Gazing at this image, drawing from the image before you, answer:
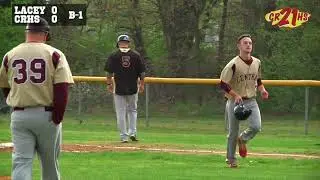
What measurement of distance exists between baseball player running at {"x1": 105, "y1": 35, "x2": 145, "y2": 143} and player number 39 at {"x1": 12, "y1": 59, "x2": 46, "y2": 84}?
8.79 meters

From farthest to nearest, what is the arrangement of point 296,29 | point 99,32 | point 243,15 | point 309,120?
point 99,32
point 243,15
point 296,29
point 309,120

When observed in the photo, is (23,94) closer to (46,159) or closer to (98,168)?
(46,159)

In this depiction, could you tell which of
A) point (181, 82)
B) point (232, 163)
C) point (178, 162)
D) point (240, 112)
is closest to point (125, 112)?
point (178, 162)

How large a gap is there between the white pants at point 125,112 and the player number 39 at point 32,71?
28.9 ft

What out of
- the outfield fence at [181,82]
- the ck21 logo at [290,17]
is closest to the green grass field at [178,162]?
the outfield fence at [181,82]

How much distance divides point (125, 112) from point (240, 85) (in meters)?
5.09

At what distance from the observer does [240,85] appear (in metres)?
12.5

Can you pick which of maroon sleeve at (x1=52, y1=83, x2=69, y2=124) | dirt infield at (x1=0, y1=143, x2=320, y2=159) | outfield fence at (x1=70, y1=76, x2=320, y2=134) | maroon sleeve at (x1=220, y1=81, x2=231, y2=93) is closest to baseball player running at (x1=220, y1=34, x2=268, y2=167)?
maroon sleeve at (x1=220, y1=81, x2=231, y2=93)

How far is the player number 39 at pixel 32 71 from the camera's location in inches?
324

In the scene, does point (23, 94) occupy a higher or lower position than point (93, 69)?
higher

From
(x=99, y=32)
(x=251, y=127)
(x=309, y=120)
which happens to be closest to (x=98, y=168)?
(x=251, y=127)

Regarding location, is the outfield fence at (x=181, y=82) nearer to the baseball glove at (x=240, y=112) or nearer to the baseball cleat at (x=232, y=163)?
the baseball cleat at (x=232, y=163)

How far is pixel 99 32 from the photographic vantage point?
4556cm

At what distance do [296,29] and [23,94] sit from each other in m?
29.3
